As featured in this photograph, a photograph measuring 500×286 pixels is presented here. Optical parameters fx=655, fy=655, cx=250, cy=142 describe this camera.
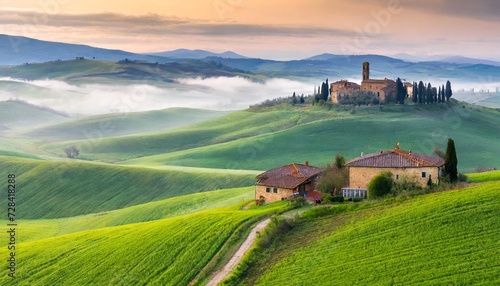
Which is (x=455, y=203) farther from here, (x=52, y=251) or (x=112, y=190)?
(x=112, y=190)

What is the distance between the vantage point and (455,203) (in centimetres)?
4144

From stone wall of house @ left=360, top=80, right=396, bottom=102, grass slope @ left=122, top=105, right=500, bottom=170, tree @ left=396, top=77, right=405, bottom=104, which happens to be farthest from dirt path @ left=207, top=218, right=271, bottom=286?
stone wall of house @ left=360, top=80, right=396, bottom=102

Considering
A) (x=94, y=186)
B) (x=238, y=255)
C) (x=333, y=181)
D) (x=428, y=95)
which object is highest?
(x=428, y=95)

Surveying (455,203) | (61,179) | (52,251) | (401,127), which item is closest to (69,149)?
(61,179)

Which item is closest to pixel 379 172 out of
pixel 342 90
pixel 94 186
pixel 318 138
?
pixel 94 186

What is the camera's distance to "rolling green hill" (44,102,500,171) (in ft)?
Result: 414

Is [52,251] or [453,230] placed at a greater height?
[453,230]

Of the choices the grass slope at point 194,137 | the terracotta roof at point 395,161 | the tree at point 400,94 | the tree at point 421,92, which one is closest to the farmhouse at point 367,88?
the tree at point 400,94

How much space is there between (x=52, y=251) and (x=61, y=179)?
5447 centimetres

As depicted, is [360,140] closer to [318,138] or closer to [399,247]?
[318,138]

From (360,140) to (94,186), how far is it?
5765 centimetres

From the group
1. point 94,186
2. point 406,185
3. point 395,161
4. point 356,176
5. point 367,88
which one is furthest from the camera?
point 367,88

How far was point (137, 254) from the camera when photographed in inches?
1758

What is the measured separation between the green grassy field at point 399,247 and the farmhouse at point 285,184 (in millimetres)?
10099
